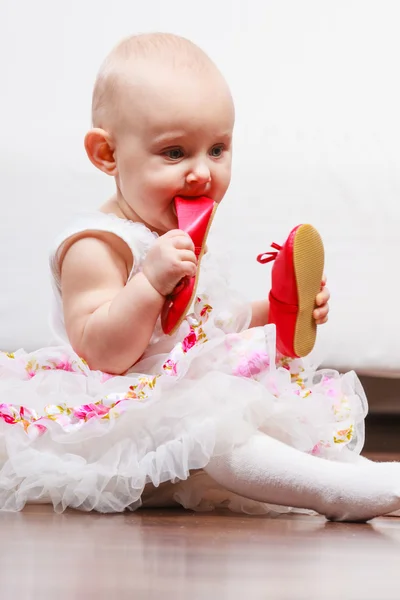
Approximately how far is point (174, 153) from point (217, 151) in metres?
0.06

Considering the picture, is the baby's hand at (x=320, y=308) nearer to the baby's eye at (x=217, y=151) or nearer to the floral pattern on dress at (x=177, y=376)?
the floral pattern on dress at (x=177, y=376)

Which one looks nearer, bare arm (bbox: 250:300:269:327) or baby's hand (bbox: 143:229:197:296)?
baby's hand (bbox: 143:229:197:296)

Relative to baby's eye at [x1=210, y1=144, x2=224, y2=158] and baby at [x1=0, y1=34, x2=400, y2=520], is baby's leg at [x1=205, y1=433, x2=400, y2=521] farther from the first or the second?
baby's eye at [x1=210, y1=144, x2=224, y2=158]

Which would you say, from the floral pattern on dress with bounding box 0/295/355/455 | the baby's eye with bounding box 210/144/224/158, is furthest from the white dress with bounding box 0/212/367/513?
the baby's eye with bounding box 210/144/224/158

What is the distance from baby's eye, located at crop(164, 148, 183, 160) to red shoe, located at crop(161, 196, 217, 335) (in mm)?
43

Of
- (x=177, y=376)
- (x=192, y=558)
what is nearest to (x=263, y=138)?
(x=177, y=376)

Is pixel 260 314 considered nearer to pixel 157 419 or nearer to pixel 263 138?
pixel 157 419

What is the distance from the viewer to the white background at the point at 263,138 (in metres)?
1.79

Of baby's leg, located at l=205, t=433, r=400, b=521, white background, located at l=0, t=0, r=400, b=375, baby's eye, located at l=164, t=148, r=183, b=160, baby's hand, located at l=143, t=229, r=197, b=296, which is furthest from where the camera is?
white background, located at l=0, t=0, r=400, b=375

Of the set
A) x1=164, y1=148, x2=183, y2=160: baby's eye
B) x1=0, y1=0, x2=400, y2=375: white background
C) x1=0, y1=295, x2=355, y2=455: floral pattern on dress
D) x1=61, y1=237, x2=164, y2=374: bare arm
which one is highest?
x1=0, y1=0, x2=400, y2=375: white background

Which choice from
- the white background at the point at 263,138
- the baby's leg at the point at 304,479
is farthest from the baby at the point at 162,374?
the white background at the point at 263,138

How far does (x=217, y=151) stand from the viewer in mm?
1148

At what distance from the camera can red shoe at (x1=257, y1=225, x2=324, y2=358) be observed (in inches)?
40.4

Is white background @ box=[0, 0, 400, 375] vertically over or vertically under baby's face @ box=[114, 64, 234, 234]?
over
